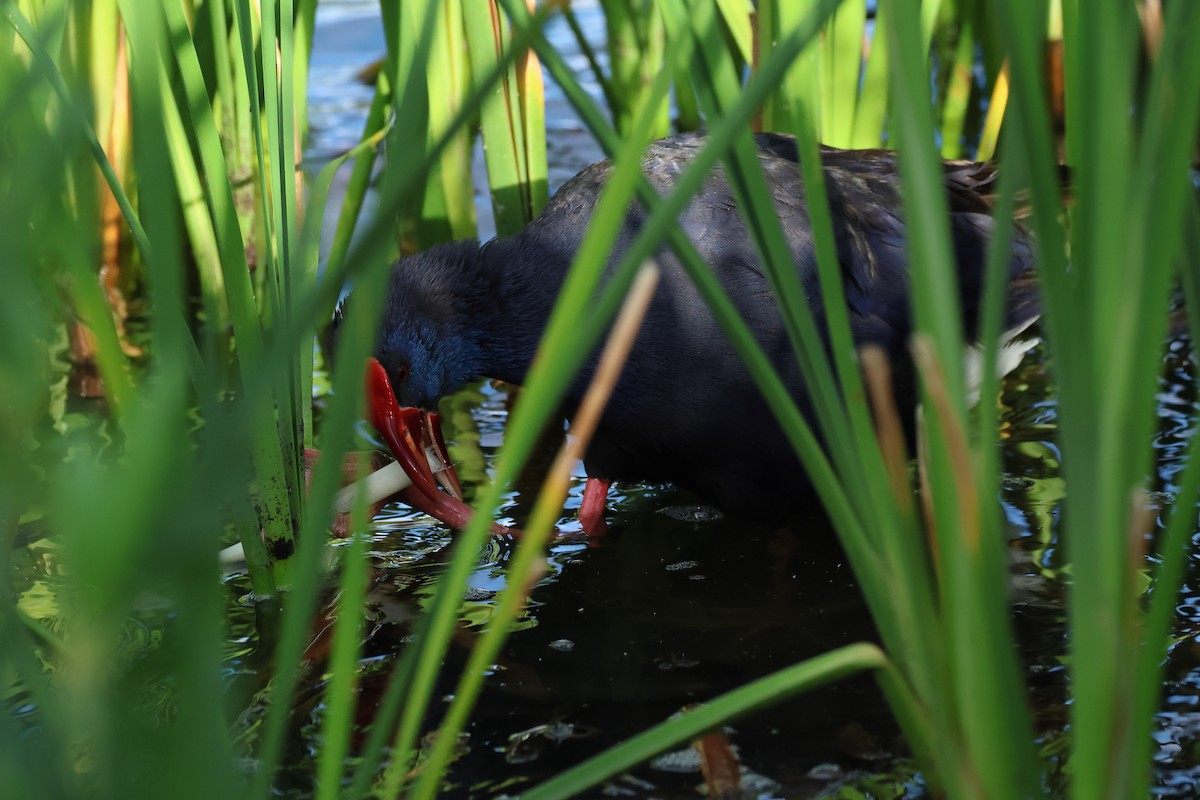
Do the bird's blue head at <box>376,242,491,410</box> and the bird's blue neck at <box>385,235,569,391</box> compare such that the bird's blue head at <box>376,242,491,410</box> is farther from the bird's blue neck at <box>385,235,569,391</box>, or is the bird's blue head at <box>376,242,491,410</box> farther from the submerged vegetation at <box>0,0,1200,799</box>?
the submerged vegetation at <box>0,0,1200,799</box>

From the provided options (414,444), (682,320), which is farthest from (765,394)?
(414,444)

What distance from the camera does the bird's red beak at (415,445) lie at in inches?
105

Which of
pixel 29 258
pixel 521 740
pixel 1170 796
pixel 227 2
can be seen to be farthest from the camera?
pixel 227 2

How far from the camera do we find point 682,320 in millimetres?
2525

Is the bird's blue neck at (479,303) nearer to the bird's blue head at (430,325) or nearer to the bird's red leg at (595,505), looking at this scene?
the bird's blue head at (430,325)

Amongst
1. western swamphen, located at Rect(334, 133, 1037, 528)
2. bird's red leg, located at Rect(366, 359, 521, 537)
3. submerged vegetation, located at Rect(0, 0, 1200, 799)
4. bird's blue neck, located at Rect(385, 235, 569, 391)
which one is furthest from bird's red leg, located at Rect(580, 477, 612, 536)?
submerged vegetation, located at Rect(0, 0, 1200, 799)

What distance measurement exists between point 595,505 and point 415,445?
41cm

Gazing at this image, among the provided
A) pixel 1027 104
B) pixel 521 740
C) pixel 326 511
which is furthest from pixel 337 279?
pixel 521 740

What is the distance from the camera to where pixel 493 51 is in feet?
9.47

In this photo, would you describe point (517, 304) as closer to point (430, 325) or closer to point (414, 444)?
point (430, 325)

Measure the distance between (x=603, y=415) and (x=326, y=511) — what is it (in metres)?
1.67

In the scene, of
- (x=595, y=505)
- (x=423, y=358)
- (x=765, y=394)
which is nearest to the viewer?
(x=765, y=394)

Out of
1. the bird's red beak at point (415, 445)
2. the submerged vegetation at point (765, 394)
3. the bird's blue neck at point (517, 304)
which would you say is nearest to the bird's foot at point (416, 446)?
the bird's red beak at point (415, 445)

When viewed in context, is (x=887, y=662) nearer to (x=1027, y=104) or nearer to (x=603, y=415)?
(x=1027, y=104)
